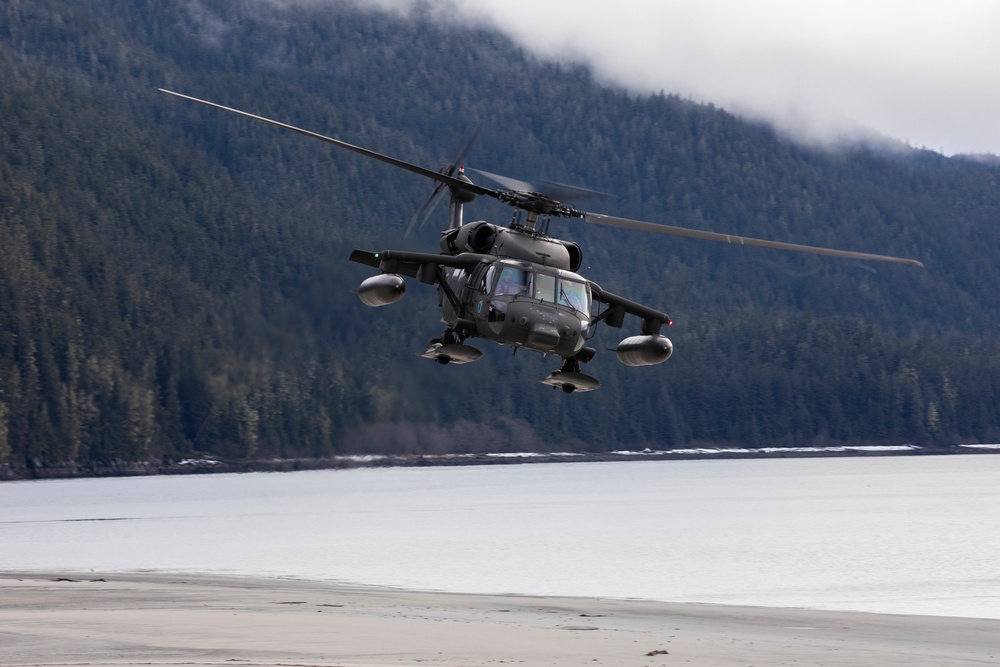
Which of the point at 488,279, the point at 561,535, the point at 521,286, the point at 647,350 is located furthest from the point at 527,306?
the point at 561,535

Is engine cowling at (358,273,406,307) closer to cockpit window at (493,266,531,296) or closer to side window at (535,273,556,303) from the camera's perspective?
cockpit window at (493,266,531,296)

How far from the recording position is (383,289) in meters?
28.0

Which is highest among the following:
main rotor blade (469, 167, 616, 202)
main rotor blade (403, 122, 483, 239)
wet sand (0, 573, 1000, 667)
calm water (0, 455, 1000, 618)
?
A: main rotor blade (403, 122, 483, 239)

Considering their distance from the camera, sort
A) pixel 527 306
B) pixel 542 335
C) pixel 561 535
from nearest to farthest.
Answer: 1. pixel 542 335
2. pixel 527 306
3. pixel 561 535

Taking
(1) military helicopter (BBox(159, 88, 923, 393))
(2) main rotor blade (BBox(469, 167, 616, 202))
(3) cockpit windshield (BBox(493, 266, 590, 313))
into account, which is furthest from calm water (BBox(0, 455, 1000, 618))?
(2) main rotor blade (BBox(469, 167, 616, 202))

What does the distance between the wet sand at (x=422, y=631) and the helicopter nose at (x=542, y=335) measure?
5588 mm

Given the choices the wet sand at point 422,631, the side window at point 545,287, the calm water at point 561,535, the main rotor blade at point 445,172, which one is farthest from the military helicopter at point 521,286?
the calm water at point 561,535

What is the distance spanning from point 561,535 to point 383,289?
163 feet

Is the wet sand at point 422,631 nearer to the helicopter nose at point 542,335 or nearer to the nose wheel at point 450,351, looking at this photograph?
the nose wheel at point 450,351

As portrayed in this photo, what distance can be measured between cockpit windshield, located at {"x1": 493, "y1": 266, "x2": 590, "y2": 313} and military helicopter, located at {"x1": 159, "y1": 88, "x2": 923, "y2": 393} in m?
0.02

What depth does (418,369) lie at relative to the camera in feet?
251

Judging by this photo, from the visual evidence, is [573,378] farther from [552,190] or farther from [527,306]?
[552,190]

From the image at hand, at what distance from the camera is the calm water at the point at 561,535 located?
48500 millimetres

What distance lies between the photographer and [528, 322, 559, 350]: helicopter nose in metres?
27.1
